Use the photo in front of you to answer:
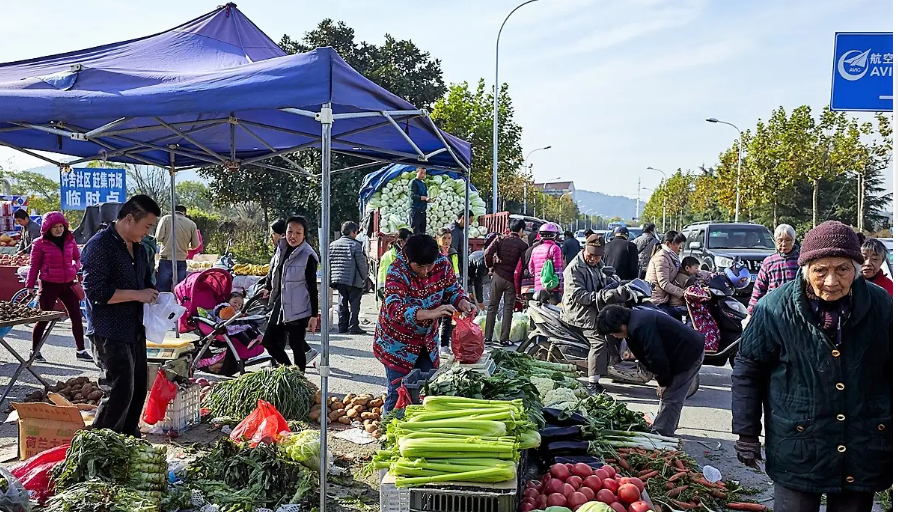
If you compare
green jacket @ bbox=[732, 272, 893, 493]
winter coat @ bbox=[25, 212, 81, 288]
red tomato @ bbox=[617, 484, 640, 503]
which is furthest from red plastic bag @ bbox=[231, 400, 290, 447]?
winter coat @ bbox=[25, 212, 81, 288]

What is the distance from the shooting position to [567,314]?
8.05 metres

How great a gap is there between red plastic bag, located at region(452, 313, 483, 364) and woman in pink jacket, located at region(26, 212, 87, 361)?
5.58 metres

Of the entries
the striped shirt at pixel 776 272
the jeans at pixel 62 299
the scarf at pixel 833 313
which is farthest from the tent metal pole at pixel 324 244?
the jeans at pixel 62 299

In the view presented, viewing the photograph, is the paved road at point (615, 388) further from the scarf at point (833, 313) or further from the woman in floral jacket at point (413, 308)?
the woman in floral jacket at point (413, 308)

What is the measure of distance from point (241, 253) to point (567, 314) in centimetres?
2363

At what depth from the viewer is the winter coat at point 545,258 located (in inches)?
395

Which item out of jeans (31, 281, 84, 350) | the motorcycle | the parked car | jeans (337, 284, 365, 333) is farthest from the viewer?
the parked car

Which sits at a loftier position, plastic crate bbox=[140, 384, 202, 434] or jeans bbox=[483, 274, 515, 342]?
jeans bbox=[483, 274, 515, 342]

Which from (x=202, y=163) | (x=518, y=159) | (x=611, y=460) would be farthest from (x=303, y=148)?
(x=518, y=159)

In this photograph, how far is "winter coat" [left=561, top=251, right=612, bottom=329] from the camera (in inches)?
308

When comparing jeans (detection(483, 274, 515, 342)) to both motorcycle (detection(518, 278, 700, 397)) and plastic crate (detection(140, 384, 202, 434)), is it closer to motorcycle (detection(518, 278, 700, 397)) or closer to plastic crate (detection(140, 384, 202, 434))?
motorcycle (detection(518, 278, 700, 397))

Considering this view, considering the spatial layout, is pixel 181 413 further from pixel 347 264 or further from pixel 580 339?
pixel 347 264

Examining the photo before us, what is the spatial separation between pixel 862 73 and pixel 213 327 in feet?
22.7

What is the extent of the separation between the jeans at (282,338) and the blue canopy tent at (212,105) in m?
1.80
